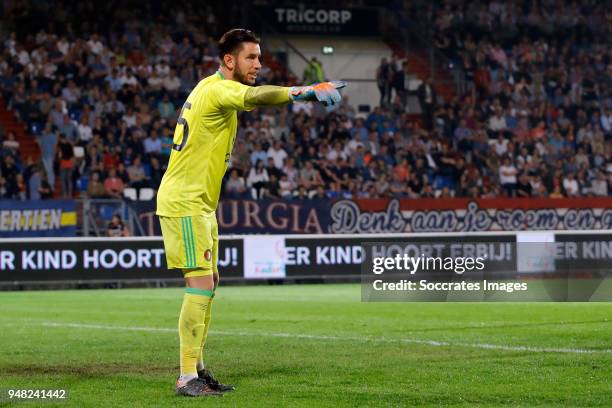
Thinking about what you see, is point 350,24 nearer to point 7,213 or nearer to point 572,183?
point 572,183

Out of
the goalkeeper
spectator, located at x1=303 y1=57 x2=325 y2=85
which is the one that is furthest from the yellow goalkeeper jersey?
spectator, located at x1=303 y1=57 x2=325 y2=85

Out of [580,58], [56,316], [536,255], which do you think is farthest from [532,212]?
[56,316]

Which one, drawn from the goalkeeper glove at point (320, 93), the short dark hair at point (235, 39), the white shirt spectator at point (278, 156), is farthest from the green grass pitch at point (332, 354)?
the white shirt spectator at point (278, 156)

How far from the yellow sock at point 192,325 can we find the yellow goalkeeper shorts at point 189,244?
0.15 meters

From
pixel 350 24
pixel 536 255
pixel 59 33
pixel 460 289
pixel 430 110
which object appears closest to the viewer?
pixel 460 289

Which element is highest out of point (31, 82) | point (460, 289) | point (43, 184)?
point (31, 82)

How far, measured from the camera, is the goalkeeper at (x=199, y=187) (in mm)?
8109

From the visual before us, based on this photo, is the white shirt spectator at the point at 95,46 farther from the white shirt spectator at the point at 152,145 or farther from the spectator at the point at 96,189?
the spectator at the point at 96,189

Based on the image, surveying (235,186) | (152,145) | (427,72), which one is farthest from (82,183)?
(427,72)

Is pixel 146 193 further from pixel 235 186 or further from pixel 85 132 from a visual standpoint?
pixel 85 132

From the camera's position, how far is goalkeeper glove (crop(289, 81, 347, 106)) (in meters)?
7.15

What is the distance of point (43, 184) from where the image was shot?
26.4 m

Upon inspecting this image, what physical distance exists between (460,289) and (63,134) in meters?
12.1

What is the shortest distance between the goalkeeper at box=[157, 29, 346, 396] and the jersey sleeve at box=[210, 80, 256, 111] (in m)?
0.01
